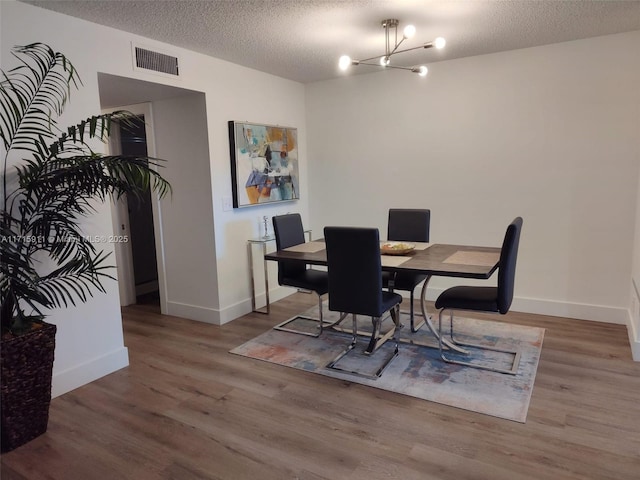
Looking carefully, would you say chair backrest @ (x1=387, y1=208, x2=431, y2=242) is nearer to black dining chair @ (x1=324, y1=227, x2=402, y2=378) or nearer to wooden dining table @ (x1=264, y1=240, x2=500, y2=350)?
wooden dining table @ (x1=264, y1=240, x2=500, y2=350)

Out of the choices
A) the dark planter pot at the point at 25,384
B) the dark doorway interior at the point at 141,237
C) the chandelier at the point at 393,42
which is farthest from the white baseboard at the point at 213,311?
the chandelier at the point at 393,42

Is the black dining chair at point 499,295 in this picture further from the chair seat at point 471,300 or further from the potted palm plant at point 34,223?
the potted palm plant at point 34,223

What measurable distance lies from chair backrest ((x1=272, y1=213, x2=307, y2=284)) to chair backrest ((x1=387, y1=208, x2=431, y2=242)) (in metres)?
0.91

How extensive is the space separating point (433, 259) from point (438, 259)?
35mm

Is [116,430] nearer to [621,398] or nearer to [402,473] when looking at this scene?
[402,473]

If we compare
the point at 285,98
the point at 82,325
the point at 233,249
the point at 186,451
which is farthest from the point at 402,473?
the point at 285,98

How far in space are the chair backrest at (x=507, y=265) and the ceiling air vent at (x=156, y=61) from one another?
2815 millimetres

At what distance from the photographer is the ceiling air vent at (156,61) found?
322 centimetres

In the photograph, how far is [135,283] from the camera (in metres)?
5.03

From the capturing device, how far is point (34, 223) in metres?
2.33

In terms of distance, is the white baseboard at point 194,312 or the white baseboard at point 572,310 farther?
the white baseboard at point 194,312

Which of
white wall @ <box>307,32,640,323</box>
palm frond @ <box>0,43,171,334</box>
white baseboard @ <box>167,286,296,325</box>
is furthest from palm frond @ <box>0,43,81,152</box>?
white wall @ <box>307,32,640,323</box>

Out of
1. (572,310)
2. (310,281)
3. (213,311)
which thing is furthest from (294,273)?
(572,310)

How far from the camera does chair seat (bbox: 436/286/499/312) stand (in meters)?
2.92
